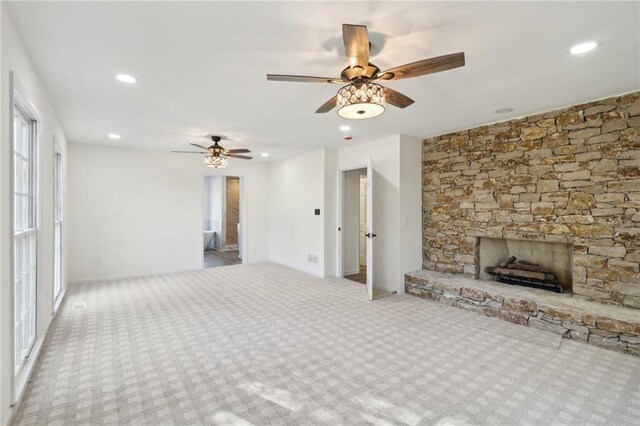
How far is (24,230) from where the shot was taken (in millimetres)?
2604

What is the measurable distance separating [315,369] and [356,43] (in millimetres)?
2413

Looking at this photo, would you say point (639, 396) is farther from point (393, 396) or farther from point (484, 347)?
point (393, 396)

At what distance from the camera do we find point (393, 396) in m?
2.18

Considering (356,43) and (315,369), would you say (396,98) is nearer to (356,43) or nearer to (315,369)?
(356,43)

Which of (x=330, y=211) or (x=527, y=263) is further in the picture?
(x=330, y=211)

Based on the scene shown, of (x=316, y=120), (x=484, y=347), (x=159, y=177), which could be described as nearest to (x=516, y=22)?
(x=316, y=120)

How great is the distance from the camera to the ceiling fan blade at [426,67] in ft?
5.91

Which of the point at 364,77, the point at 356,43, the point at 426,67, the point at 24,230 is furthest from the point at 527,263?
the point at 24,230

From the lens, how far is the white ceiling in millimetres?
1818

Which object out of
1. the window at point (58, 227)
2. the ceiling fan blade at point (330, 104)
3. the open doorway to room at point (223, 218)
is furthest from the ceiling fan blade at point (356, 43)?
the open doorway to room at point (223, 218)

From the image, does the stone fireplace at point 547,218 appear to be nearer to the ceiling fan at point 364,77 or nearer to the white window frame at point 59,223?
the ceiling fan at point 364,77

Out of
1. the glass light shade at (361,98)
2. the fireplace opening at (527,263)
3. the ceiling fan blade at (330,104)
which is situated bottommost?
the fireplace opening at (527,263)

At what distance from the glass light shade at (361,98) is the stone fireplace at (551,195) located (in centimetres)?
272

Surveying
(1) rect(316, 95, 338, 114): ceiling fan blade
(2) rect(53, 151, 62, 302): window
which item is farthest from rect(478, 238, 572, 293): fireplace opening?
(2) rect(53, 151, 62, 302): window
